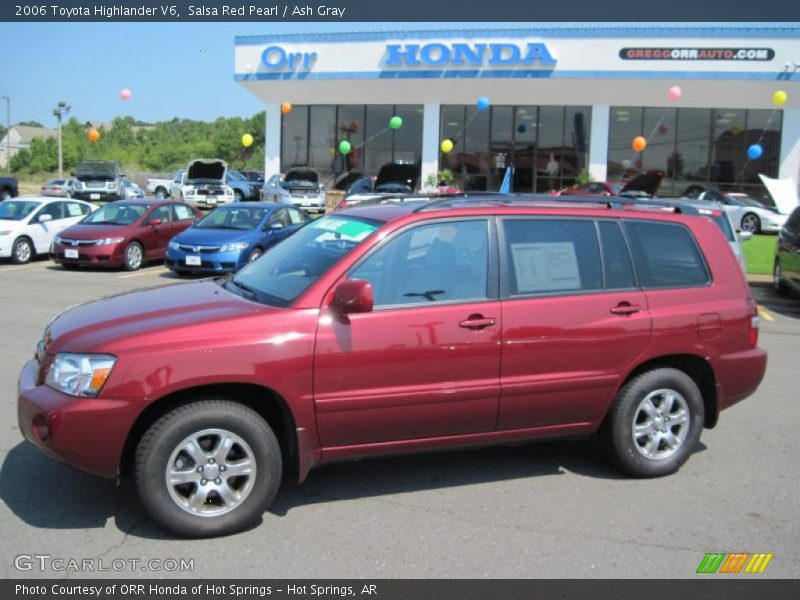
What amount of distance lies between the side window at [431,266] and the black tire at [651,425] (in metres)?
1.23

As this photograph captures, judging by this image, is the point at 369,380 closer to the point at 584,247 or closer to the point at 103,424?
the point at 103,424

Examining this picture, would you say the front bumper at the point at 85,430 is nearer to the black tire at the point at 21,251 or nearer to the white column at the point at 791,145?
the black tire at the point at 21,251

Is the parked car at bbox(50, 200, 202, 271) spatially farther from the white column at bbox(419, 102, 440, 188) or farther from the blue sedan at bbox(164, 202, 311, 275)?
the white column at bbox(419, 102, 440, 188)

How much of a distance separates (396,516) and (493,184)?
29.2m

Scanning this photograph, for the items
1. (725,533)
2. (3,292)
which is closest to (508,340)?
(725,533)

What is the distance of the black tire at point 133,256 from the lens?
1541 cm

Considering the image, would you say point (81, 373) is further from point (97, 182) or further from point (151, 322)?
point (97, 182)

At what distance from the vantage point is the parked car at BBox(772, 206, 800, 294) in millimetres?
12875

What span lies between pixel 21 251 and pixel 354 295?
14.1 meters

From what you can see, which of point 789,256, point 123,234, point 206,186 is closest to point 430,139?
point 206,186

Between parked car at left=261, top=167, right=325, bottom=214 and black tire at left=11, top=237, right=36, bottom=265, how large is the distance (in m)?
12.6

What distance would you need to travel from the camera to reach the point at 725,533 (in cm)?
424

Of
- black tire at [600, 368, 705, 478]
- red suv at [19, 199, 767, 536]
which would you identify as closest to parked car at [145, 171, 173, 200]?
red suv at [19, 199, 767, 536]

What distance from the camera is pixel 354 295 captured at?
405 centimetres
